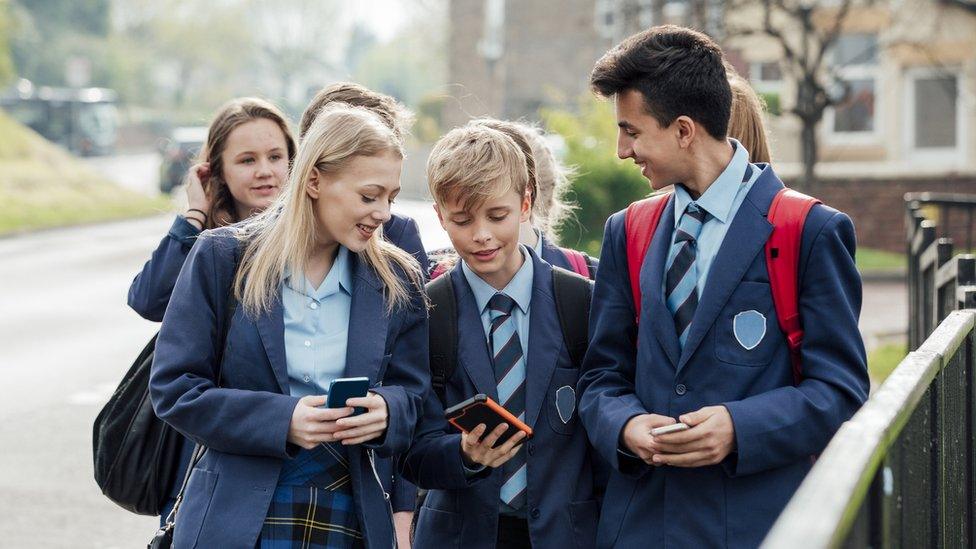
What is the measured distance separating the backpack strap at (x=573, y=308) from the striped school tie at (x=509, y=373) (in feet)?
0.41

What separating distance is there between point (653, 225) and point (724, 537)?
78 centimetres

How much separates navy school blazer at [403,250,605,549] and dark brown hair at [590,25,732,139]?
2.05 ft

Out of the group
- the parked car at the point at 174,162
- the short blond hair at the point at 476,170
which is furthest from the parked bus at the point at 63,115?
the short blond hair at the point at 476,170

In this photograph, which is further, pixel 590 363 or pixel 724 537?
pixel 590 363

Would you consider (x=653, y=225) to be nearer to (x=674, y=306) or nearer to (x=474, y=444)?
(x=674, y=306)

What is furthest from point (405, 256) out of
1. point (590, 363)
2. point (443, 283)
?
point (590, 363)

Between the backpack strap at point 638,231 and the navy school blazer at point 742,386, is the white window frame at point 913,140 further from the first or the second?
the navy school blazer at point 742,386

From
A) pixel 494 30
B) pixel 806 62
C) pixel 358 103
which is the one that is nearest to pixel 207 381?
pixel 358 103

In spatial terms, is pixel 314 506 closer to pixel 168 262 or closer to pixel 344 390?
pixel 344 390

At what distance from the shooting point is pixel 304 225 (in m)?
3.49

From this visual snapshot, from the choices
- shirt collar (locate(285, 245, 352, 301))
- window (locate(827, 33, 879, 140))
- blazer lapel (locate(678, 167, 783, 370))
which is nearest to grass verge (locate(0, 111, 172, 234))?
window (locate(827, 33, 879, 140))

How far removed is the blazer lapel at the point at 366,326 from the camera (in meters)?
3.42

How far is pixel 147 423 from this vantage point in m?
4.16

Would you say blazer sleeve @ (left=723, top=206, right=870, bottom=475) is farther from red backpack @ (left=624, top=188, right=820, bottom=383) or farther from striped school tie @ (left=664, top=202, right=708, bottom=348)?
striped school tie @ (left=664, top=202, right=708, bottom=348)
